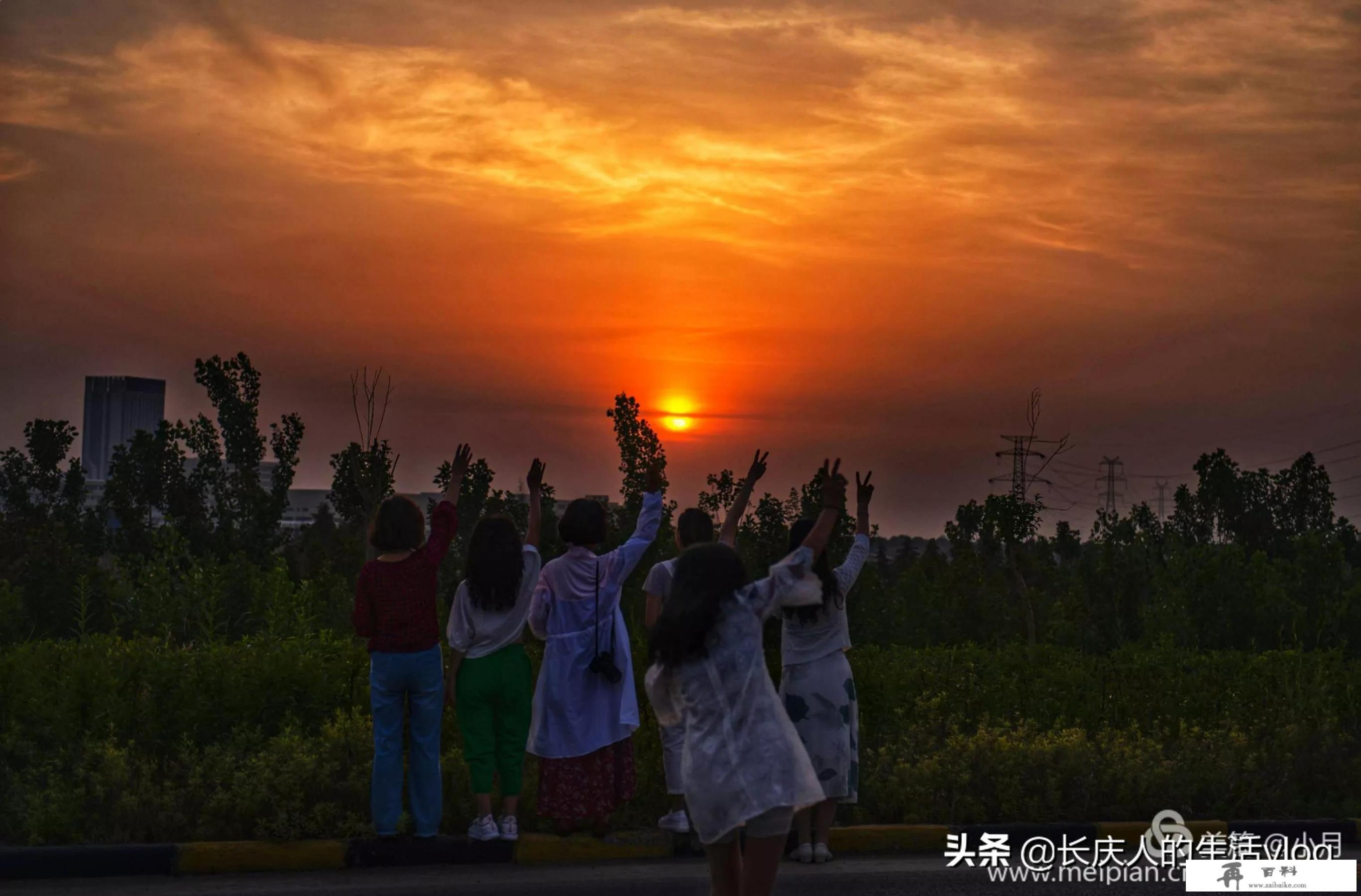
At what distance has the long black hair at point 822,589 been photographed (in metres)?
8.11

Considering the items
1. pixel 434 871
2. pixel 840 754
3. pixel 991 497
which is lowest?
pixel 434 871

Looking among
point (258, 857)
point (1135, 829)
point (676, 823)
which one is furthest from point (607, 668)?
→ point (1135, 829)

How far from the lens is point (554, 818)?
9.38 m

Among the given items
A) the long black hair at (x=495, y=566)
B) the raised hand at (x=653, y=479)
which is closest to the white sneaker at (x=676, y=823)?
the long black hair at (x=495, y=566)

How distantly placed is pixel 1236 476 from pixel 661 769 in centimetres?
4239

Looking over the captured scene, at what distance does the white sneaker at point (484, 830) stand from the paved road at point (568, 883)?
0.57 ft

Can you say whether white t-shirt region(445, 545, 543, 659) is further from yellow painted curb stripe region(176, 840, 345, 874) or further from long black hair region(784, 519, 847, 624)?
long black hair region(784, 519, 847, 624)

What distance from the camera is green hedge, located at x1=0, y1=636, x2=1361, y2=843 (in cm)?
947

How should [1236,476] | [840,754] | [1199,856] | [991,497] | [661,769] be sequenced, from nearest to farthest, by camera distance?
[840,754]
[1199,856]
[661,769]
[991,497]
[1236,476]

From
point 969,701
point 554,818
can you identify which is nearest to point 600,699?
point 554,818

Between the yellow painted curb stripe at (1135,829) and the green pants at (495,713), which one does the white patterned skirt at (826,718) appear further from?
the yellow painted curb stripe at (1135,829)

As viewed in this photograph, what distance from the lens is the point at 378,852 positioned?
29.2ft

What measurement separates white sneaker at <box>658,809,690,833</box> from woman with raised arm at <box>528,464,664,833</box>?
379mm

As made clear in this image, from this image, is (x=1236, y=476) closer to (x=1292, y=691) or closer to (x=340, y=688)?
(x=1292, y=691)
